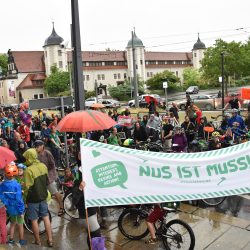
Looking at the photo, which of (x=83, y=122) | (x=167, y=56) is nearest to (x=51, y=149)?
(x=83, y=122)

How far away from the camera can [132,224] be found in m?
6.83

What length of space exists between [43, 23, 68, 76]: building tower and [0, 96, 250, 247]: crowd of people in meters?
73.7

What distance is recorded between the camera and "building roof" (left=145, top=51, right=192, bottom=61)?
102250 mm

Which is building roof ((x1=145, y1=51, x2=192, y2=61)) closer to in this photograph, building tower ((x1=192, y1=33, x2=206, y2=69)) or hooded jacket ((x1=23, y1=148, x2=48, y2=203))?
building tower ((x1=192, y1=33, x2=206, y2=69))

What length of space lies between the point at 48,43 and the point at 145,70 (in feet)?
88.1

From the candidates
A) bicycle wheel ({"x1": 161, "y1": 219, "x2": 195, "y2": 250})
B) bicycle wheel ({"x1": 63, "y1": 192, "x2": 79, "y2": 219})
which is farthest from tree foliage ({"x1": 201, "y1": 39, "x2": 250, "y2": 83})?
bicycle wheel ({"x1": 161, "y1": 219, "x2": 195, "y2": 250})

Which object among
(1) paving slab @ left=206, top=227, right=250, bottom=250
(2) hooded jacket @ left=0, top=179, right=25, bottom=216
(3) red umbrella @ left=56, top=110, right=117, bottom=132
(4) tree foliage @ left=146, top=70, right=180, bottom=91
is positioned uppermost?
(4) tree foliage @ left=146, top=70, right=180, bottom=91

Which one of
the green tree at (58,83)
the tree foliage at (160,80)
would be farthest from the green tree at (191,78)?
the green tree at (58,83)

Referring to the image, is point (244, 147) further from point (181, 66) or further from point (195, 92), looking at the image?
point (181, 66)

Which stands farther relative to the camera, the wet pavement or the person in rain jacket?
the wet pavement

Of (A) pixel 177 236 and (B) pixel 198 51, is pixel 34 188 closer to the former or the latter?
(A) pixel 177 236

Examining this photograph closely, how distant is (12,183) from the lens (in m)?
6.19

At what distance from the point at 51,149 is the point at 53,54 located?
8243cm

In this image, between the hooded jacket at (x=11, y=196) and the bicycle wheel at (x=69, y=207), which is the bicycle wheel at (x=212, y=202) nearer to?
the bicycle wheel at (x=69, y=207)
